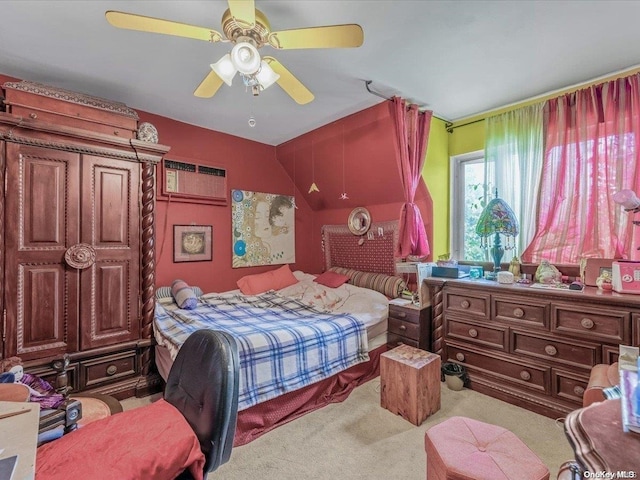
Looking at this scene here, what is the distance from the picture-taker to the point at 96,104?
2.50 metres

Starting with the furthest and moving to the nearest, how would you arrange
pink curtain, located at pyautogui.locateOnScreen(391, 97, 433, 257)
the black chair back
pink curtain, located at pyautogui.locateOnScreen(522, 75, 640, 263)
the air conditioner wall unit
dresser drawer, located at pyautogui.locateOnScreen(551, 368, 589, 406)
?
the air conditioner wall unit → pink curtain, located at pyautogui.locateOnScreen(391, 97, 433, 257) → pink curtain, located at pyautogui.locateOnScreen(522, 75, 640, 263) → dresser drawer, located at pyautogui.locateOnScreen(551, 368, 589, 406) → the black chair back

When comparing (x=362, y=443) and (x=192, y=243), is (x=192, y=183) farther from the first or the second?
(x=362, y=443)

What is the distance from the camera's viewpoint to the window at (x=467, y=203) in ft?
10.6

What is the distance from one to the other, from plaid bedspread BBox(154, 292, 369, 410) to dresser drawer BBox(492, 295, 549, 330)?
1.13 meters

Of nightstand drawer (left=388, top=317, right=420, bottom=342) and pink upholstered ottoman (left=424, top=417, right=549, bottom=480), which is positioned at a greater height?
nightstand drawer (left=388, top=317, right=420, bottom=342)

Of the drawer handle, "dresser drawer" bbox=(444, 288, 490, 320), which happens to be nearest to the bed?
"dresser drawer" bbox=(444, 288, 490, 320)

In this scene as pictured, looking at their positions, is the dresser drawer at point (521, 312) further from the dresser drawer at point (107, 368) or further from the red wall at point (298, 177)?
the dresser drawer at point (107, 368)

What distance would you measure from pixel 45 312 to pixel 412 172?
3.34m

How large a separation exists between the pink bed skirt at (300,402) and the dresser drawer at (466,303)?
0.83 m

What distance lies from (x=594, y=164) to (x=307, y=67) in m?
2.41

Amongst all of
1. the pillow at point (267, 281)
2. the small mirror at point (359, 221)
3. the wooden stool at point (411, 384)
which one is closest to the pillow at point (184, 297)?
the pillow at point (267, 281)

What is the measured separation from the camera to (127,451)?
921 millimetres

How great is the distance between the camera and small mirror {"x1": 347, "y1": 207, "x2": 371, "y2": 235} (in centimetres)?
377

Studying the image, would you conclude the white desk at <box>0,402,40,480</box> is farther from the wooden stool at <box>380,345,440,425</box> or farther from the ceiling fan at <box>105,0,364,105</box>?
the wooden stool at <box>380,345,440,425</box>
